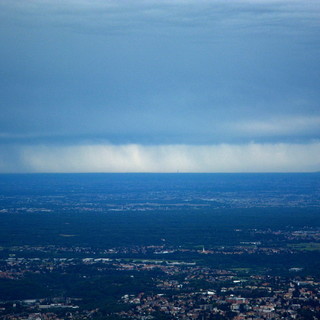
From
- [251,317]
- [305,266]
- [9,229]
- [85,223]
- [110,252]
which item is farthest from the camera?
[85,223]

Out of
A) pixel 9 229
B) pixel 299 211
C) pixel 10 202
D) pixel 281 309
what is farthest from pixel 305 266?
pixel 10 202

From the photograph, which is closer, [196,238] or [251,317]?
[251,317]

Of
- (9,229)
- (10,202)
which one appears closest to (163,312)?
(9,229)

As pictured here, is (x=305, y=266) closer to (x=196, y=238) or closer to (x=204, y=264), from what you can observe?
(x=204, y=264)

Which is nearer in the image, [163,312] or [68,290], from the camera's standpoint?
[163,312]

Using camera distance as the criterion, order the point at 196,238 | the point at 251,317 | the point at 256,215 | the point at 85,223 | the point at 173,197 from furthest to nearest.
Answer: the point at 173,197 < the point at 256,215 < the point at 85,223 < the point at 196,238 < the point at 251,317

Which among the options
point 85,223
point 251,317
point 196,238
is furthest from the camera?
point 85,223

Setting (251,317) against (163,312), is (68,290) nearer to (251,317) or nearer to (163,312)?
(163,312)
